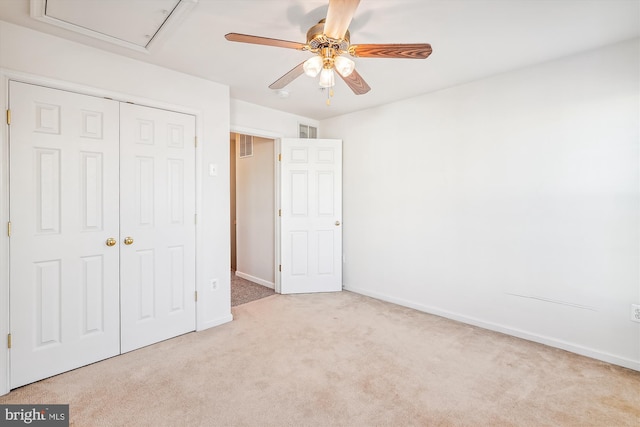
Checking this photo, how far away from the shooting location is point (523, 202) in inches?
107

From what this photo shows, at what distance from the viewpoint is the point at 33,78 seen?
2045mm

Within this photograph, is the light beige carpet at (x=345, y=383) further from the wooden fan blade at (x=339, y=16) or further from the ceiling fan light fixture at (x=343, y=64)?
the wooden fan blade at (x=339, y=16)

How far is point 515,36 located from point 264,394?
3022mm

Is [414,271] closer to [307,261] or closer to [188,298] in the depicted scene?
[307,261]

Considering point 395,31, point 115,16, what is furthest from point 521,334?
point 115,16

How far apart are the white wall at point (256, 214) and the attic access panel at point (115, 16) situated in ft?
7.46

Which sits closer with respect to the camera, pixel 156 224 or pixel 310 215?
pixel 156 224

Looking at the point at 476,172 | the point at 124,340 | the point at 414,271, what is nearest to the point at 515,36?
the point at 476,172

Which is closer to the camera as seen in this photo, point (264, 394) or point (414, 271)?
point (264, 394)

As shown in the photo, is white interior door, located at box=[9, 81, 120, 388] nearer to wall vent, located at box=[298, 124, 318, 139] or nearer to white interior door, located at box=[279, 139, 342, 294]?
white interior door, located at box=[279, 139, 342, 294]

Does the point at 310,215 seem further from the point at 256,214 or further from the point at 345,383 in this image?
the point at 345,383

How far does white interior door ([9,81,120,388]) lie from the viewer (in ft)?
6.62

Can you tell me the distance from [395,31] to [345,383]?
8.02 ft

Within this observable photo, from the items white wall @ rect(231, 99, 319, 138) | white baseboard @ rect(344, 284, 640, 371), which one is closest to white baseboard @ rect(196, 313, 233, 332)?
white baseboard @ rect(344, 284, 640, 371)
